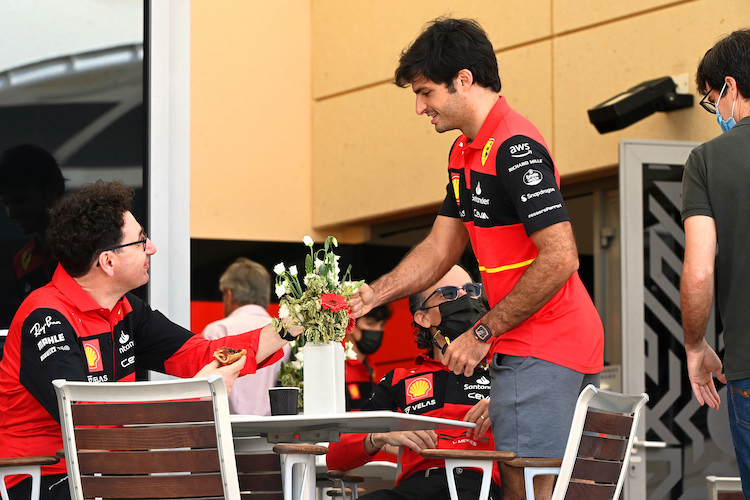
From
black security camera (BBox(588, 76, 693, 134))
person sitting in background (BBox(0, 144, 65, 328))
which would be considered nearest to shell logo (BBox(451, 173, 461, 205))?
person sitting in background (BBox(0, 144, 65, 328))

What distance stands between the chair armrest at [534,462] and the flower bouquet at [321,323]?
47 centimetres

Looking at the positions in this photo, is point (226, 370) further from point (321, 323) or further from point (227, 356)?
point (321, 323)

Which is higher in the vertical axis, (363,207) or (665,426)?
(363,207)

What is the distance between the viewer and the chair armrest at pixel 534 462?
244cm

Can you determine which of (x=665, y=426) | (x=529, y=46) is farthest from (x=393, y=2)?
(x=665, y=426)

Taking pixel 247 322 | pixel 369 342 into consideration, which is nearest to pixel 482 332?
pixel 247 322

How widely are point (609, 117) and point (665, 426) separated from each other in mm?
1698

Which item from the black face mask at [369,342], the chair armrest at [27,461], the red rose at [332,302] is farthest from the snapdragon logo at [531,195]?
the black face mask at [369,342]

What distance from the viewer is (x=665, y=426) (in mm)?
5262

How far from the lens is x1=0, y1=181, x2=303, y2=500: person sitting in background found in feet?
8.94

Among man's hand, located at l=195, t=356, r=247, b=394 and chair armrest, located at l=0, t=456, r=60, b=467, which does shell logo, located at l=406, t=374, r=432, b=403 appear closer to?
man's hand, located at l=195, t=356, r=247, b=394

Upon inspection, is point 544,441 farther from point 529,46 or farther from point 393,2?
point 393,2

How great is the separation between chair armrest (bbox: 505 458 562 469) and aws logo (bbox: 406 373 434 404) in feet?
2.47

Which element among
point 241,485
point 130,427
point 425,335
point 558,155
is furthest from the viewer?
point 558,155
